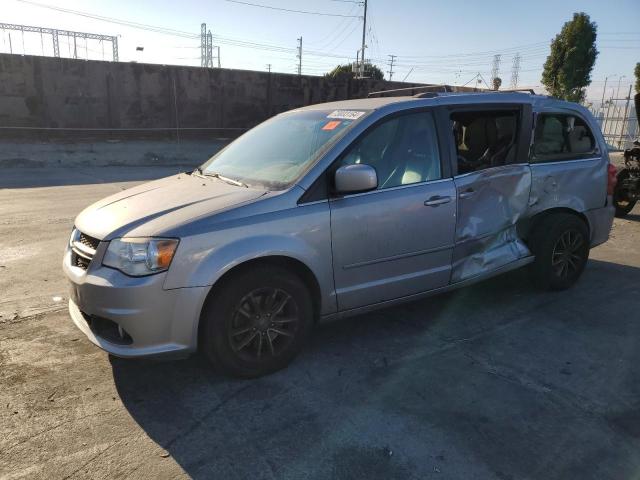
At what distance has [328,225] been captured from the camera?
3402mm

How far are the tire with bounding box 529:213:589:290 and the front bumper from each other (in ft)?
10.7

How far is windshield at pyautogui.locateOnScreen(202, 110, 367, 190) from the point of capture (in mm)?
3609

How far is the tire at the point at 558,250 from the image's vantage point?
4691 mm

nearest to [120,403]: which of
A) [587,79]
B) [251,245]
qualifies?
[251,245]

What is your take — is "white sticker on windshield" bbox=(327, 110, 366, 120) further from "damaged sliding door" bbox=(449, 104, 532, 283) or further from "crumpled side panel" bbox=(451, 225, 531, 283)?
"crumpled side panel" bbox=(451, 225, 531, 283)

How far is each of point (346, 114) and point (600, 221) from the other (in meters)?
3.05

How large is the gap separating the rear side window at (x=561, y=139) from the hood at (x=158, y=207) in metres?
2.82

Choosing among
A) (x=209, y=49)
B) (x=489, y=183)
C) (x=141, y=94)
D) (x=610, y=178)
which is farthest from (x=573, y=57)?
(x=209, y=49)

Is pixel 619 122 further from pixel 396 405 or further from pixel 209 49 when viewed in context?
pixel 209 49

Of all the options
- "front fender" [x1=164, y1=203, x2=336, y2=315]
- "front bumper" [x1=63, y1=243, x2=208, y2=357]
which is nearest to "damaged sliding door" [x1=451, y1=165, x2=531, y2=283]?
"front fender" [x1=164, y1=203, x2=336, y2=315]

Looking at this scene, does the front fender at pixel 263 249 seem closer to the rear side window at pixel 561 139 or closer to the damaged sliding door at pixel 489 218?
the damaged sliding door at pixel 489 218

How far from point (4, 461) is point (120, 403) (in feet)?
2.16

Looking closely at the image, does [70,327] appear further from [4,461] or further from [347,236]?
[347,236]

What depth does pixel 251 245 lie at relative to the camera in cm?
312
